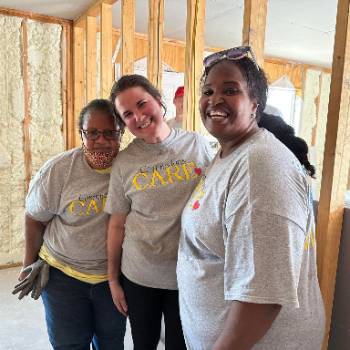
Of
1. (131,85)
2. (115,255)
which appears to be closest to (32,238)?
(115,255)

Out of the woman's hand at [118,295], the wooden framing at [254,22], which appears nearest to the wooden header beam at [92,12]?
the wooden framing at [254,22]

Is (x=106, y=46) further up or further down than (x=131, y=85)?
further up

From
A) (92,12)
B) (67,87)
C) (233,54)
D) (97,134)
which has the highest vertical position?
(92,12)

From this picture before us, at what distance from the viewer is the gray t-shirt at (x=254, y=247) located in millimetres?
648

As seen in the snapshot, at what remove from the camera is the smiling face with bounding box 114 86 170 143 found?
1158 millimetres

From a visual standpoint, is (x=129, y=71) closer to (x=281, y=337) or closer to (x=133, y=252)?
(x=133, y=252)

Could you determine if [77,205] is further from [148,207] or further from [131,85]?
[131,85]

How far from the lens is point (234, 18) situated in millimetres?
2824

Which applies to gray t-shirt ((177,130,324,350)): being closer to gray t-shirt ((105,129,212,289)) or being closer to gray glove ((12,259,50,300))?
gray t-shirt ((105,129,212,289))

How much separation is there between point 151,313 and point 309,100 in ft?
15.1

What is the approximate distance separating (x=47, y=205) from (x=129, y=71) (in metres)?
1.35

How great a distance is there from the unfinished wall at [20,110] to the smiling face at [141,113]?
226 centimetres

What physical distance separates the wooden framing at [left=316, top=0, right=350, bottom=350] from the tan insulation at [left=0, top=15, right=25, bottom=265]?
9.17 ft

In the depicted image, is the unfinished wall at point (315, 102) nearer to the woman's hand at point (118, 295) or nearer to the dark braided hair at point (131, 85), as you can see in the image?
the dark braided hair at point (131, 85)
